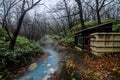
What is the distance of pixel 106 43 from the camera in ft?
34.8

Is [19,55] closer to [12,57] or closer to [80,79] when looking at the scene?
[12,57]

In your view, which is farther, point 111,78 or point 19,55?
point 19,55

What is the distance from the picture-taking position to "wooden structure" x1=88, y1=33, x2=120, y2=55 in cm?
1052

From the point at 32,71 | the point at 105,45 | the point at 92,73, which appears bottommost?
the point at 32,71

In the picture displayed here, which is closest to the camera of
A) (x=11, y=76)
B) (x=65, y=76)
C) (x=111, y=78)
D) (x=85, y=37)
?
(x=111, y=78)

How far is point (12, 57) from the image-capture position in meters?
9.68

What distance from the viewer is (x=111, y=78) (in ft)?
19.8

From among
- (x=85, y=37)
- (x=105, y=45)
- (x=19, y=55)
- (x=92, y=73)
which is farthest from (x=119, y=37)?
(x=19, y=55)

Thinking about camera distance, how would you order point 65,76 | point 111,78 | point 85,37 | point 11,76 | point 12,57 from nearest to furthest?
point 111,78 < point 65,76 < point 11,76 < point 12,57 < point 85,37

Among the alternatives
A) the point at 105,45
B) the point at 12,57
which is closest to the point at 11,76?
the point at 12,57

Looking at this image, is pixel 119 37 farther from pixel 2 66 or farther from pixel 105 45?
pixel 2 66

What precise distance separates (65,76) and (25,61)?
4.78 metres

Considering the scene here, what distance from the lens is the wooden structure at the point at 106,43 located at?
10.5m

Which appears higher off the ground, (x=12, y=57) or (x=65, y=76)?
(x=12, y=57)
